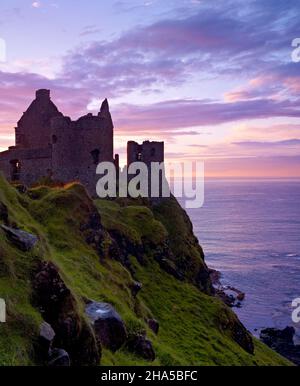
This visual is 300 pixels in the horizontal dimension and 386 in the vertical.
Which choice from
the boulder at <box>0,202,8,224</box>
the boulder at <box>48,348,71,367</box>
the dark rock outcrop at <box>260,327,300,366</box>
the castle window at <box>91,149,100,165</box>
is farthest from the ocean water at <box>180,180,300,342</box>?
the boulder at <box>48,348,71,367</box>

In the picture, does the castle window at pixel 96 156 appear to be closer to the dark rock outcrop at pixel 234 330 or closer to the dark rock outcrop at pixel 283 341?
the dark rock outcrop at pixel 234 330

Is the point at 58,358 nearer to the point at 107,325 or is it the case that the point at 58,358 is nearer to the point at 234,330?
the point at 107,325

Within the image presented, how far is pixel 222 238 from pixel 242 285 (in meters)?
68.5

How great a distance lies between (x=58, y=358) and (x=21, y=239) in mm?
5894

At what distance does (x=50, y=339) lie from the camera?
15273 millimetres

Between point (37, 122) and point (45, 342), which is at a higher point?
point (37, 122)

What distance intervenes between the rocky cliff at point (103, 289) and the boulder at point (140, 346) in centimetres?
6

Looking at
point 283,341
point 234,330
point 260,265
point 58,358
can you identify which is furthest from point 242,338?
point 260,265

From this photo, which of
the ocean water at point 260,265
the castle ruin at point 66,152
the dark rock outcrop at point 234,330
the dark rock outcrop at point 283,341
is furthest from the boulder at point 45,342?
the ocean water at point 260,265

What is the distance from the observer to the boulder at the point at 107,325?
20.4 meters

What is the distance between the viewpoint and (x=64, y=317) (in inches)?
666

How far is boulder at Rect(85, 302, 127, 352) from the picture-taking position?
20375 millimetres

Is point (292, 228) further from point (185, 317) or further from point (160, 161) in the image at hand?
point (185, 317)
